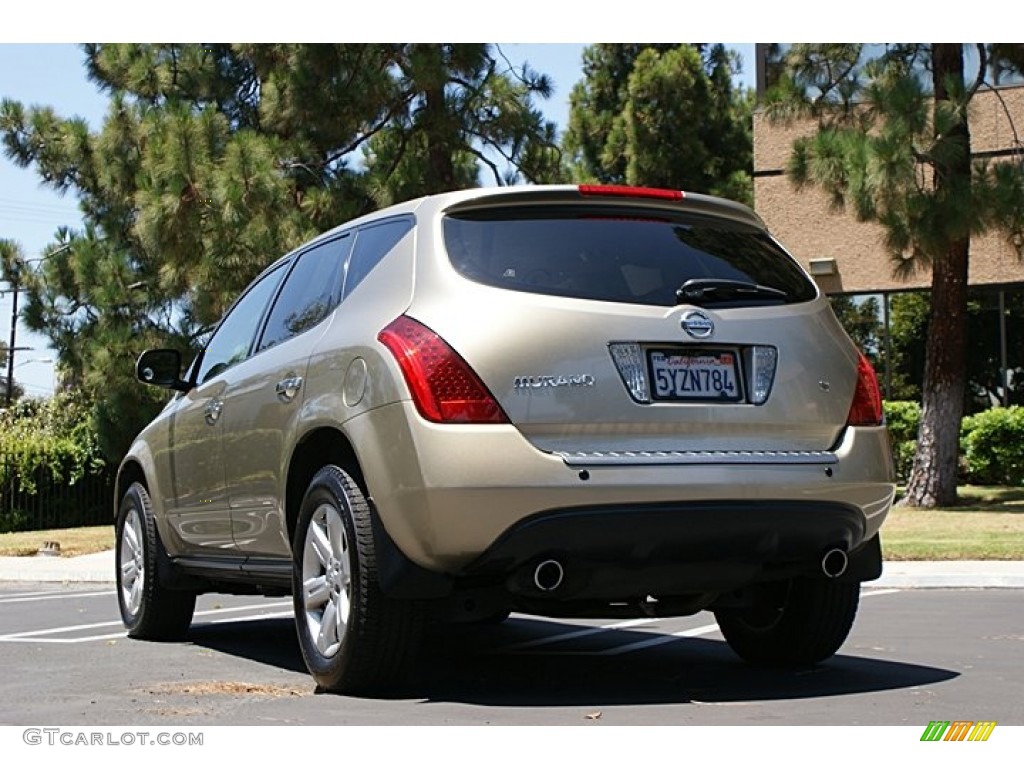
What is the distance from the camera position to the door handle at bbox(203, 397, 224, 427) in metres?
7.40

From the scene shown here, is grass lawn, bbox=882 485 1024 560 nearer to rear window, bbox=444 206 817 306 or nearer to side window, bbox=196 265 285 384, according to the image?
side window, bbox=196 265 285 384

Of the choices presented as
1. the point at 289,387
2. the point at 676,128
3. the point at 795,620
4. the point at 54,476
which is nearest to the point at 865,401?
the point at 795,620

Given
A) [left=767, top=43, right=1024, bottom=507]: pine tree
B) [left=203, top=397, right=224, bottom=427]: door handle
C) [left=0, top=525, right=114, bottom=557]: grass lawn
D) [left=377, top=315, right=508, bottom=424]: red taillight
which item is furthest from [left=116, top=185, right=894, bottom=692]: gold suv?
[left=0, top=525, right=114, bottom=557]: grass lawn

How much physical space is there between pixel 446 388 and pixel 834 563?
1.64 meters

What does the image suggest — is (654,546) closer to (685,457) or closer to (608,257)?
(685,457)

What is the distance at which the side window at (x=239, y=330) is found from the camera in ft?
24.9

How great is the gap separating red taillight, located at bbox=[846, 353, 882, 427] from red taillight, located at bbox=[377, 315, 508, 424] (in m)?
1.46

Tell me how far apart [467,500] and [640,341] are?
0.86 m

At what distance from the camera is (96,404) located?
82.3 ft

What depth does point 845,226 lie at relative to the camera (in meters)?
25.9
